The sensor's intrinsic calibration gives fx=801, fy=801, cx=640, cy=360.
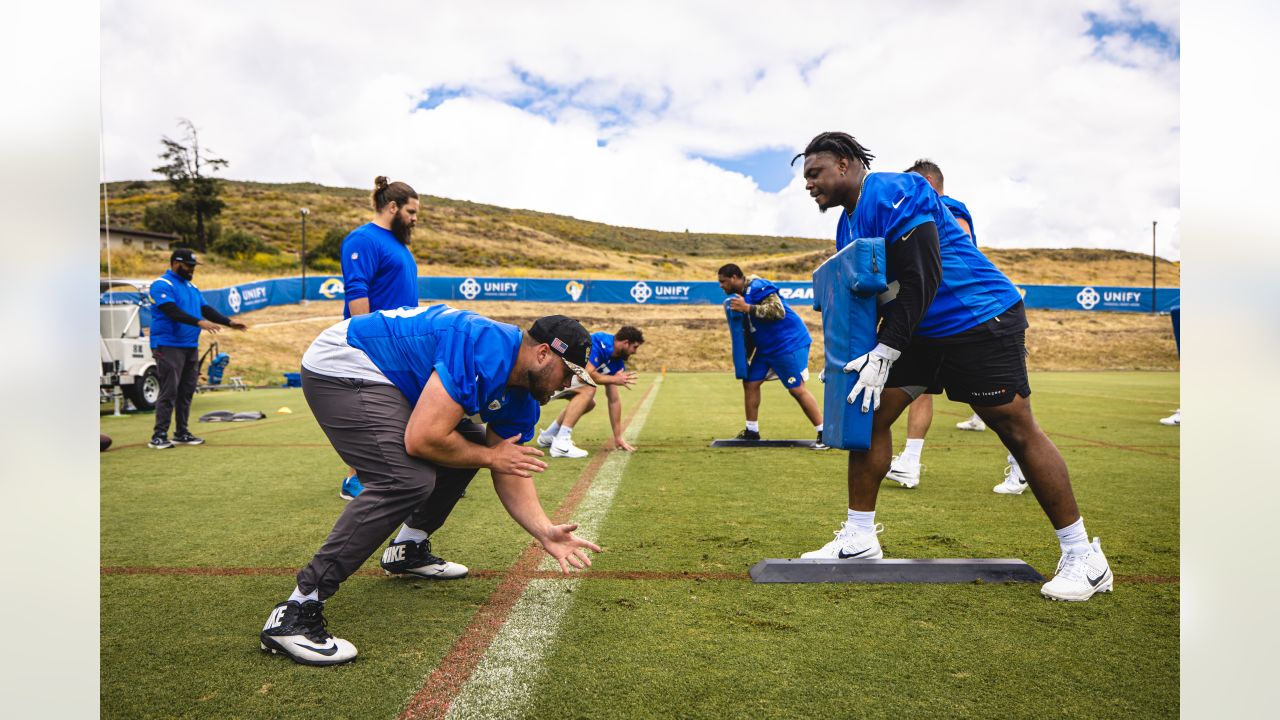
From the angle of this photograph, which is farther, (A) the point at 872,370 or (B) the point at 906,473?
(B) the point at 906,473

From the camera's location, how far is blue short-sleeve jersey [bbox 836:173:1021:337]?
3.37 m

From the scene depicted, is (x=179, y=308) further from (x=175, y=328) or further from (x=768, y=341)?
(x=768, y=341)

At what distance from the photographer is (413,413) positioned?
2.71 m

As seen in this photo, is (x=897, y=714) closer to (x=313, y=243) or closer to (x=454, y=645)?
(x=454, y=645)

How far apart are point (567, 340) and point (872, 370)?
143cm

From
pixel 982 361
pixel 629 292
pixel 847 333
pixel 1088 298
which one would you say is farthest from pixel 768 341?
pixel 1088 298

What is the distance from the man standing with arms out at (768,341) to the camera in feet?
25.8

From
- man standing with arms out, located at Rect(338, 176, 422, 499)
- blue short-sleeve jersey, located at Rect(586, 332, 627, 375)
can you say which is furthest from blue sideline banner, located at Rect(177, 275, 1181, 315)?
man standing with arms out, located at Rect(338, 176, 422, 499)

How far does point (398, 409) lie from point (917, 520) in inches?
128

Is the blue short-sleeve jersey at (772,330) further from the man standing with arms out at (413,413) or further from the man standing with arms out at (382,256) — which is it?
the man standing with arms out at (413,413)

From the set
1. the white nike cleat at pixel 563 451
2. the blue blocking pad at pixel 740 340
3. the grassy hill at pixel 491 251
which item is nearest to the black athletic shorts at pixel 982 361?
the white nike cleat at pixel 563 451

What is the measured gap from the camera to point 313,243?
2569 inches

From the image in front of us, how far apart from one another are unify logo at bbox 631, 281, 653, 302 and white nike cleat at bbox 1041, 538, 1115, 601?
113ft
